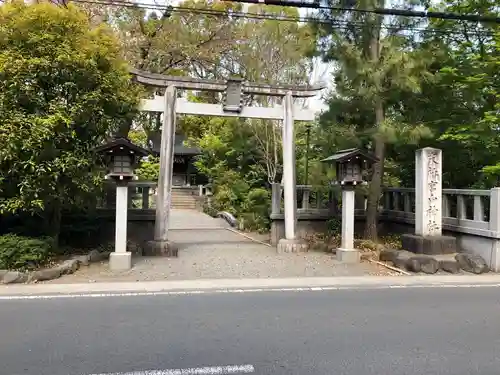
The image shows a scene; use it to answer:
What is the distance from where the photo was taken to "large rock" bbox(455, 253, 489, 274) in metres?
10.6

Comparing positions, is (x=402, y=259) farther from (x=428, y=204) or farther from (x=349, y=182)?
(x=349, y=182)

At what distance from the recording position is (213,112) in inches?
522

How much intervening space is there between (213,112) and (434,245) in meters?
7.16

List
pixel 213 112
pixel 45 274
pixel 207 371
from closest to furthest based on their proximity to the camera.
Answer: pixel 207 371, pixel 45 274, pixel 213 112

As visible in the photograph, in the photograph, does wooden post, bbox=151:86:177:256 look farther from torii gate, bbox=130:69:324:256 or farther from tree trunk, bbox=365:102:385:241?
tree trunk, bbox=365:102:385:241

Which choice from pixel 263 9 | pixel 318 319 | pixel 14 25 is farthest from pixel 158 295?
pixel 263 9

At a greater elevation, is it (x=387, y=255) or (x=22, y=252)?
(x=22, y=252)

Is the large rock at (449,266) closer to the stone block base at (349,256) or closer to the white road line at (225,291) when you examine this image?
the white road line at (225,291)

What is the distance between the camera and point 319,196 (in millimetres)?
15750

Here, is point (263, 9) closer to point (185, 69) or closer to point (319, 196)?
point (185, 69)

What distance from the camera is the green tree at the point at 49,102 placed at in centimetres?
939

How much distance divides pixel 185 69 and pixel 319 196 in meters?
12.9

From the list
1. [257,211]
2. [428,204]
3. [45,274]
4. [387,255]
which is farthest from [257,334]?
[257,211]

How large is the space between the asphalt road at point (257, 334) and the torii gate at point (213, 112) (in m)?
4.77
